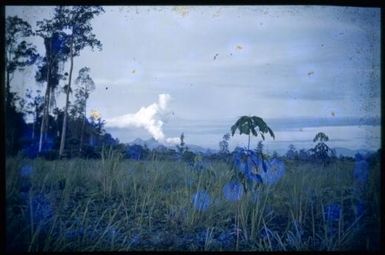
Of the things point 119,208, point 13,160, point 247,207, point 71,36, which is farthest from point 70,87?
point 247,207

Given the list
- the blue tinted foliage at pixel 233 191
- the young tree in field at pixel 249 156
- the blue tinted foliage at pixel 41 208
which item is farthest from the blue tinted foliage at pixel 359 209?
the blue tinted foliage at pixel 41 208

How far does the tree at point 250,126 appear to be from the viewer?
150 inches

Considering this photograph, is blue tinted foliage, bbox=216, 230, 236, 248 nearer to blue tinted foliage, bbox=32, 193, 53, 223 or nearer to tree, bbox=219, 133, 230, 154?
tree, bbox=219, 133, 230, 154

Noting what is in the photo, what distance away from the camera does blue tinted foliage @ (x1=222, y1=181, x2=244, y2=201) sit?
150 inches

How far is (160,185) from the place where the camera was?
3908 millimetres

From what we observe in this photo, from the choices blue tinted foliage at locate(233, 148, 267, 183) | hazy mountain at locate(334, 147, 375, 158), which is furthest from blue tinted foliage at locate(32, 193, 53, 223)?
hazy mountain at locate(334, 147, 375, 158)

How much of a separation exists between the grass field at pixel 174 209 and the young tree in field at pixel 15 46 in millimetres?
796

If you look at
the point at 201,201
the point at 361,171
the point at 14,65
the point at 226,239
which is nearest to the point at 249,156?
the point at 201,201

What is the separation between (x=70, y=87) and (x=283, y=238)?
2.38m

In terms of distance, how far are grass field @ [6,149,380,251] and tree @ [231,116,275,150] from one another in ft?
1.21

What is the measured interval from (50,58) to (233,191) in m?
2.09

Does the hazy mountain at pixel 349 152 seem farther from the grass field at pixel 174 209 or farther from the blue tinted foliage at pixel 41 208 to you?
the blue tinted foliage at pixel 41 208

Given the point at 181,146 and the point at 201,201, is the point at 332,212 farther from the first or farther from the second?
the point at 181,146

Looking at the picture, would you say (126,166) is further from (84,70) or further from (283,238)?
(283,238)
